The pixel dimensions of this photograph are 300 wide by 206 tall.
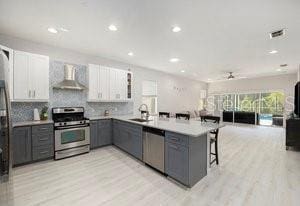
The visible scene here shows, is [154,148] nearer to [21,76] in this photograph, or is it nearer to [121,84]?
[121,84]

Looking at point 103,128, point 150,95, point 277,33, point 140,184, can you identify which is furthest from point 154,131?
point 150,95

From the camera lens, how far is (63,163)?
3207 mm

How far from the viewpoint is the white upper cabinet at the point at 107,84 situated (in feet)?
13.7

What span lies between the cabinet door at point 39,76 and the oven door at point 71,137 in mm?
921

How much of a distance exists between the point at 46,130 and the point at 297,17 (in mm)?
5266

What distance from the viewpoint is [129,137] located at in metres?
3.61

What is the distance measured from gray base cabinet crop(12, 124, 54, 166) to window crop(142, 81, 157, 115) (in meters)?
3.61

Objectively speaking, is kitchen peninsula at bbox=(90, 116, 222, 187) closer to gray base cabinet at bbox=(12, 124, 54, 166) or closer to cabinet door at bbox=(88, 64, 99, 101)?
cabinet door at bbox=(88, 64, 99, 101)

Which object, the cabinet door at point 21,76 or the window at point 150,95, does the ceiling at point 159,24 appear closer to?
the cabinet door at point 21,76

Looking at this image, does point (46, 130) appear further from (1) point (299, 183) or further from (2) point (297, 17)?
(2) point (297, 17)

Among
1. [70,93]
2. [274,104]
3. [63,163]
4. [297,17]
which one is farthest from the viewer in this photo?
[274,104]

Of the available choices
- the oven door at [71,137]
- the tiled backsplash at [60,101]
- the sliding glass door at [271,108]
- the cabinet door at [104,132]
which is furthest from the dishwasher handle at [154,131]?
the sliding glass door at [271,108]

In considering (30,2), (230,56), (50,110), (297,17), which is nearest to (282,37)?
(297,17)

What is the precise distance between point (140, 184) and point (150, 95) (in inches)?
169
